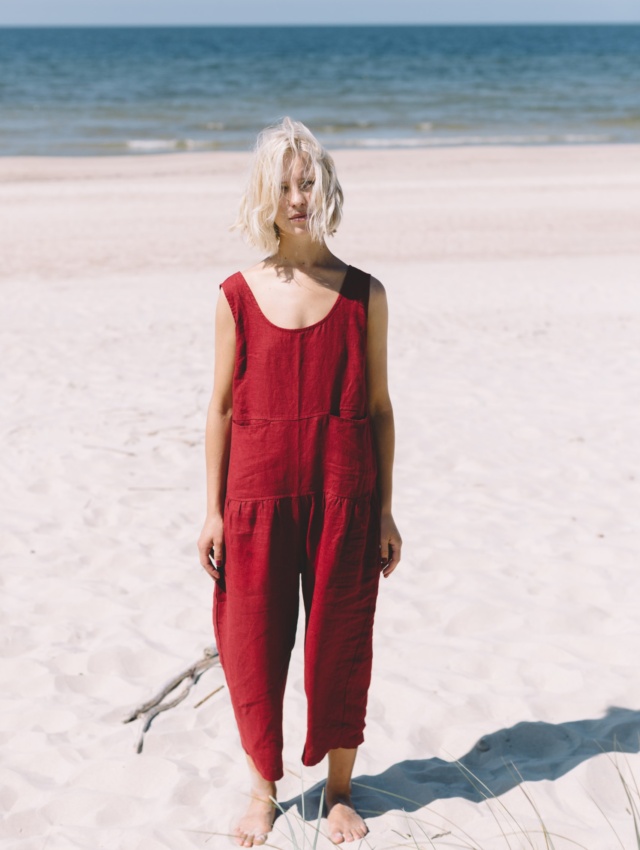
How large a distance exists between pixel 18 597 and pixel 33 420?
247 centimetres

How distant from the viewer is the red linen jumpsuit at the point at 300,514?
2.49 meters

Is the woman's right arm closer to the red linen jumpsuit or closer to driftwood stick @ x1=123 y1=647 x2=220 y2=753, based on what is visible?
the red linen jumpsuit

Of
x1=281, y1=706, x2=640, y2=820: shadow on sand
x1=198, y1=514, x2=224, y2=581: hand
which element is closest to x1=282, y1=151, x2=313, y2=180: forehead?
x1=198, y1=514, x2=224, y2=581: hand

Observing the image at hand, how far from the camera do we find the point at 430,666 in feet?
12.3

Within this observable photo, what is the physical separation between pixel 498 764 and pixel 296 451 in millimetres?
1409

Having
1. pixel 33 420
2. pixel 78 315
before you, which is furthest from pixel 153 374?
pixel 78 315

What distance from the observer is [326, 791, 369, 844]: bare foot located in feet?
9.09

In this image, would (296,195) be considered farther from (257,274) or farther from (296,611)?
(296,611)

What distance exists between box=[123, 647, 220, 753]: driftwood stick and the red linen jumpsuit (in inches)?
30.7

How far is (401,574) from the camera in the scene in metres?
4.53

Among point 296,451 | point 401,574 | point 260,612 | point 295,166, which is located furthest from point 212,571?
point 401,574

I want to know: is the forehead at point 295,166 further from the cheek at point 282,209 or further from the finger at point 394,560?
the finger at point 394,560

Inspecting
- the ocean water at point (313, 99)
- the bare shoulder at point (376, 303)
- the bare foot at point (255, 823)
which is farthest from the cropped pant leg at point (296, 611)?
the ocean water at point (313, 99)

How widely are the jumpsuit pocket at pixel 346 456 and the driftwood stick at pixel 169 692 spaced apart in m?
1.32
